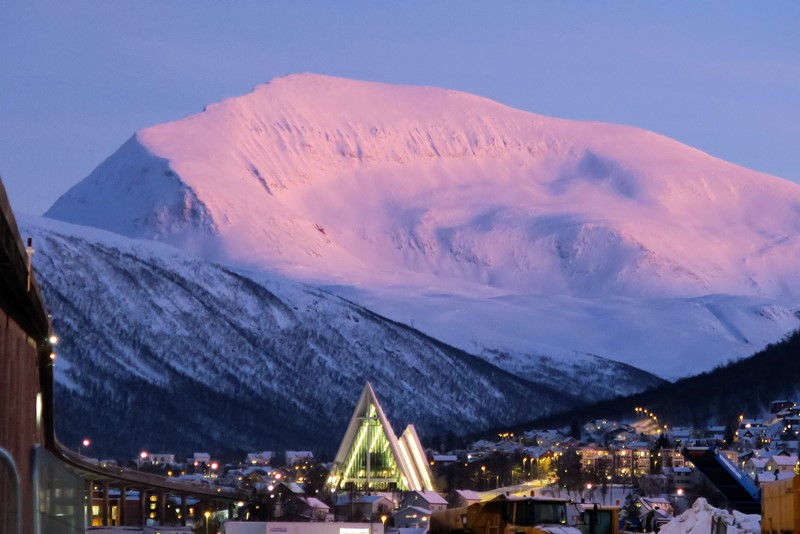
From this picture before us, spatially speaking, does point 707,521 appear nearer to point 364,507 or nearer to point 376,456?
point 364,507

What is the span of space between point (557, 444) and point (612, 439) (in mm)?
10300

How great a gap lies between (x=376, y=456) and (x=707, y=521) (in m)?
133

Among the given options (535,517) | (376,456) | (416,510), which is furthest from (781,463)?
(535,517)

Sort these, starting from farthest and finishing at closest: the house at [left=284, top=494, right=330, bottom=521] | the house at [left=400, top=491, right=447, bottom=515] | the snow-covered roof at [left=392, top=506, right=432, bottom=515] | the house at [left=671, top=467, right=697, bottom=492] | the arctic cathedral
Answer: the arctic cathedral
the house at [left=671, top=467, right=697, bottom=492]
the house at [left=400, top=491, right=447, bottom=515]
the snow-covered roof at [left=392, top=506, right=432, bottom=515]
the house at [left=284, top=494, right=330, bottom=521]

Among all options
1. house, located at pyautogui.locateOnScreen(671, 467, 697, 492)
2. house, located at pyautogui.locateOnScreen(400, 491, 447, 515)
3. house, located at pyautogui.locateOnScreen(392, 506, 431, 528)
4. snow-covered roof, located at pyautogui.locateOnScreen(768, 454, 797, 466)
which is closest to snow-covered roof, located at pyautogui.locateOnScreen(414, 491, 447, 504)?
house, located at pyautogui.locateOnScreen(400, 491, 447, 515)

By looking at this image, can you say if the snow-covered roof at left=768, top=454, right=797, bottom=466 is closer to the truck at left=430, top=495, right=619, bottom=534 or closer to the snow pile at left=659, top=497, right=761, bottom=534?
the truck at left=430, top=495, right=619, bottom=534

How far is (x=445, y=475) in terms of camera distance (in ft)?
550

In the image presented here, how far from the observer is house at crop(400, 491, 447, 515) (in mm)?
113688

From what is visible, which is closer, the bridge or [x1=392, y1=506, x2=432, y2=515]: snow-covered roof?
the bridge

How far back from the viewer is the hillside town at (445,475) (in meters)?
105

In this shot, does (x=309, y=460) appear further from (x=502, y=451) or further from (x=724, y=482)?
(x=724, y=482)

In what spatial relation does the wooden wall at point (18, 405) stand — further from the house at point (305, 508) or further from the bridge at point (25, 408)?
the house at point (305, 508)

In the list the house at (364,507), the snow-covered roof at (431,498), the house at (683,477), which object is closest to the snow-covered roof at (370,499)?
the house at (364,507)

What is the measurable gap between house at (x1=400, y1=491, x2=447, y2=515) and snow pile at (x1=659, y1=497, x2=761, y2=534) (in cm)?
7999
